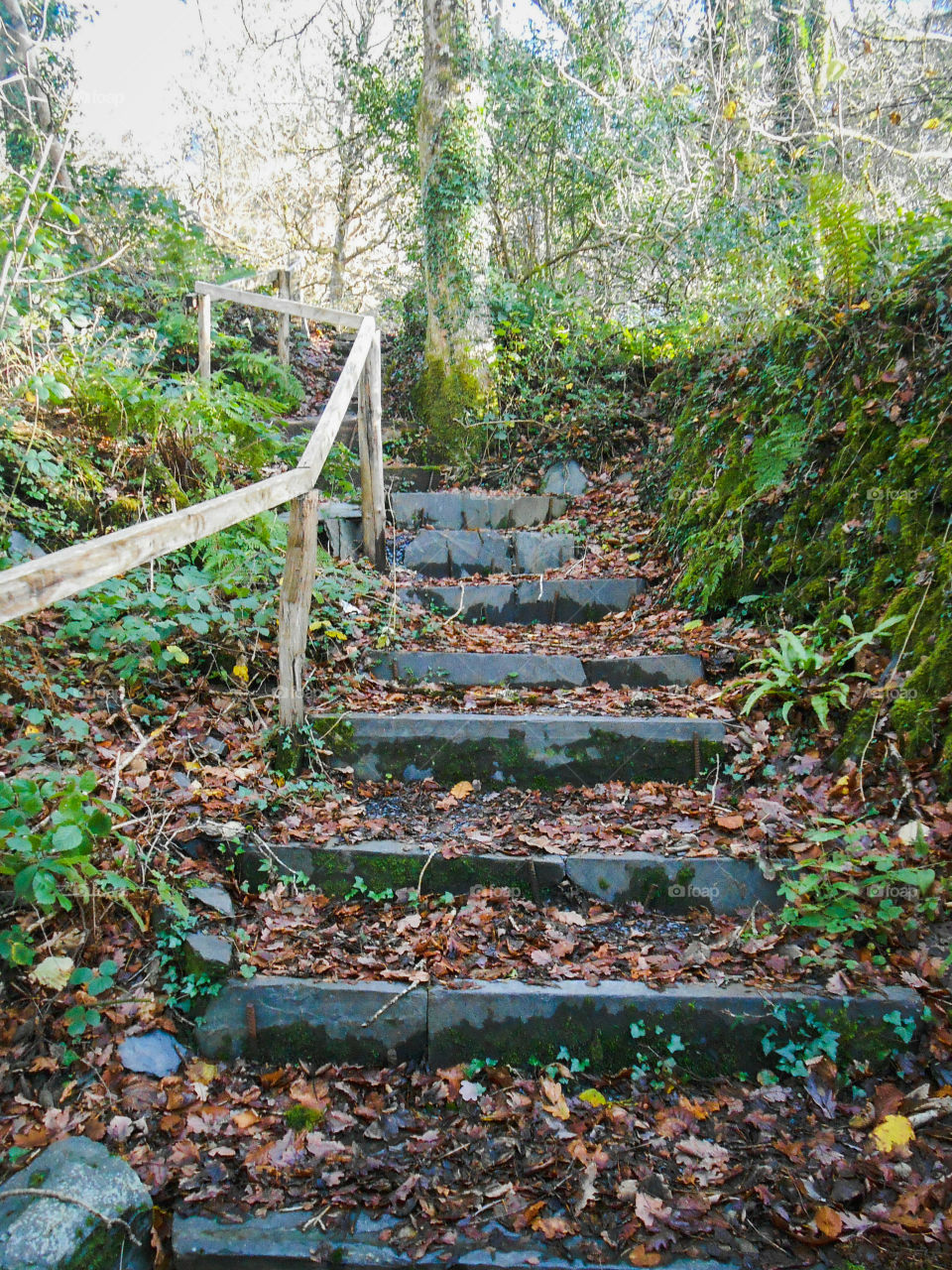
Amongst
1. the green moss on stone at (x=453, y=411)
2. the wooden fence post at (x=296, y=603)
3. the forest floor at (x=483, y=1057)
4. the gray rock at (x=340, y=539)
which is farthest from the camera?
the green moss on stone at (x=453, y=411)

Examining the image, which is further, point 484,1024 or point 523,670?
point 523,670

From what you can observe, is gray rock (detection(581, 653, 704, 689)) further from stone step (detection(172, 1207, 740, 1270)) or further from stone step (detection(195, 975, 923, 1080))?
stone step (detection(172, 1207, 740, 1270))

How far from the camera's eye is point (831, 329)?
4281mm

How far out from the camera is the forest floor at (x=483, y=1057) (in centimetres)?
185

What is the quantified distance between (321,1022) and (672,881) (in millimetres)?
1284

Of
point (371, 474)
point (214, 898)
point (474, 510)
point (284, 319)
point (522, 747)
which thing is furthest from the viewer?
point (284, 319)

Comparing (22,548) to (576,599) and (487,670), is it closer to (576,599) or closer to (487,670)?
(487,670)

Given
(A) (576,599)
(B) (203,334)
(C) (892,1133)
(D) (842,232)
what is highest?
(B) (203,334)

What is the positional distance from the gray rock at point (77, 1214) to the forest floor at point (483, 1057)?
9cm

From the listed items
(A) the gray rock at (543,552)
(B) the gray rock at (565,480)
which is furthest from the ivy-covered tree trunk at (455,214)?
(A) the gray rock at (543,552)

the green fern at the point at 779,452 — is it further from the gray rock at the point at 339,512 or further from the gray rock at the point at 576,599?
the gray rock at the point at 339,512

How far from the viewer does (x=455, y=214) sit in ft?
25.0

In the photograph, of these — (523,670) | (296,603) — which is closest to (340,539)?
(523,670)

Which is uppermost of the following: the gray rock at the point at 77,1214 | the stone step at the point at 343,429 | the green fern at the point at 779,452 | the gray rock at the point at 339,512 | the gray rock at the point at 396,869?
the stone step at the point at 343,429
